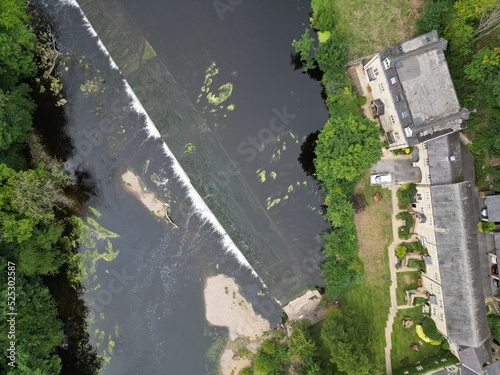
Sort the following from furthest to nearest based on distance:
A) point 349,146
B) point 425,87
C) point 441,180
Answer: point 441,180 → point 349,146 → point 425,87

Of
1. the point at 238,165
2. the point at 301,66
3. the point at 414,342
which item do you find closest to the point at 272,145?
the point at 238,165

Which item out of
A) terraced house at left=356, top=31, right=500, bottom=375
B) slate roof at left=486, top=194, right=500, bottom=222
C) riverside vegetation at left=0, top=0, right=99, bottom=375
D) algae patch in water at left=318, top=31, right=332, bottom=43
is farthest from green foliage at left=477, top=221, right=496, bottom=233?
riverside vegetation at left=0, top=0, right=99, bottom=375

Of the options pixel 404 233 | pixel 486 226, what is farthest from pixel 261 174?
pixel 486 226

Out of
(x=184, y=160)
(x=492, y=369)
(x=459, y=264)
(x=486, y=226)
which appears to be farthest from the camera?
(x=184, y=160)

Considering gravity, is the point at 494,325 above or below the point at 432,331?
below

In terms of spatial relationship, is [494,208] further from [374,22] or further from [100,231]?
[100,231]

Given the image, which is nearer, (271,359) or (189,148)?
(271,359)
